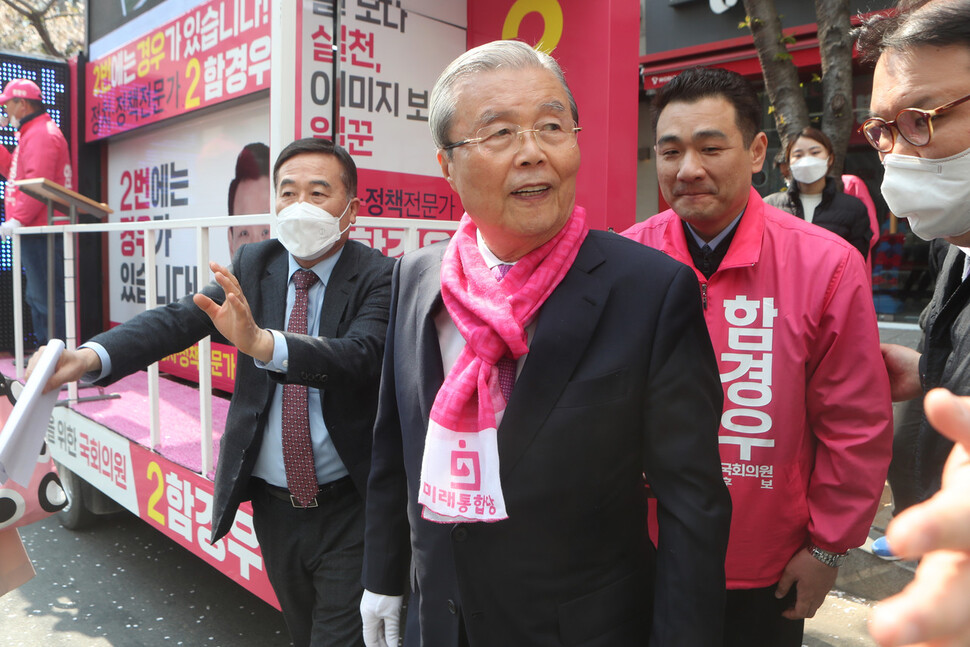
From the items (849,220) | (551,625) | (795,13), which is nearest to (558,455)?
(551,625)

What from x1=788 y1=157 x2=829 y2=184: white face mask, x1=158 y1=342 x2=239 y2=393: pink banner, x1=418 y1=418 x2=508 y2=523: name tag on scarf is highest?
x1=788 y1=157 x2=829 y2=184: white face mask

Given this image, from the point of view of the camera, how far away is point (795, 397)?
1838 mm

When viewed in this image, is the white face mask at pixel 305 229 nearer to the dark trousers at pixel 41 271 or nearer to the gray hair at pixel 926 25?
the gray hair at pixel 926 25

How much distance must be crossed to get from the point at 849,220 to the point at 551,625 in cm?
381

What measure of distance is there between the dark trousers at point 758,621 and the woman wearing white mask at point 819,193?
2980mm

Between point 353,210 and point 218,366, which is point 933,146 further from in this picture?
point 218,366

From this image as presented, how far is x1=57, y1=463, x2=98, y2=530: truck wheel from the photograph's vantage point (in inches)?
178

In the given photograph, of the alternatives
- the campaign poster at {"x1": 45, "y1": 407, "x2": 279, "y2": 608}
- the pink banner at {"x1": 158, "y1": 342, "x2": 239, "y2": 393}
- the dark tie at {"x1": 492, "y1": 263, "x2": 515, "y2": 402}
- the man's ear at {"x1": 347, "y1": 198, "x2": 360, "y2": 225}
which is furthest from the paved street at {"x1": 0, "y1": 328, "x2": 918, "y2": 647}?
the dark tie at {"x1": 492, "y1": 263, "x2": 515, "y2": 402}

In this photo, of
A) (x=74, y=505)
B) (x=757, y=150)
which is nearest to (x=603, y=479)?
(x=757, y=150)

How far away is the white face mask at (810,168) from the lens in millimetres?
4293

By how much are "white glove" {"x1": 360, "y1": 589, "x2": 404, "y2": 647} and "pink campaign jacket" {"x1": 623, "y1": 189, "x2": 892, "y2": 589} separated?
2.71 feet

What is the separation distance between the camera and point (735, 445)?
1.87 m

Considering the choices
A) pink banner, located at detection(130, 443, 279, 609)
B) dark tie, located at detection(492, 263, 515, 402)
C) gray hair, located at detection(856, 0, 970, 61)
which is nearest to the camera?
gray hair, located at detection(856, 0, 970, 61)

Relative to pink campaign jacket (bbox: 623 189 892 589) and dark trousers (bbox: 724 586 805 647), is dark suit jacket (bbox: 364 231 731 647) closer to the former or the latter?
pink campaign jacket (bbox: 623 189 892 589)
